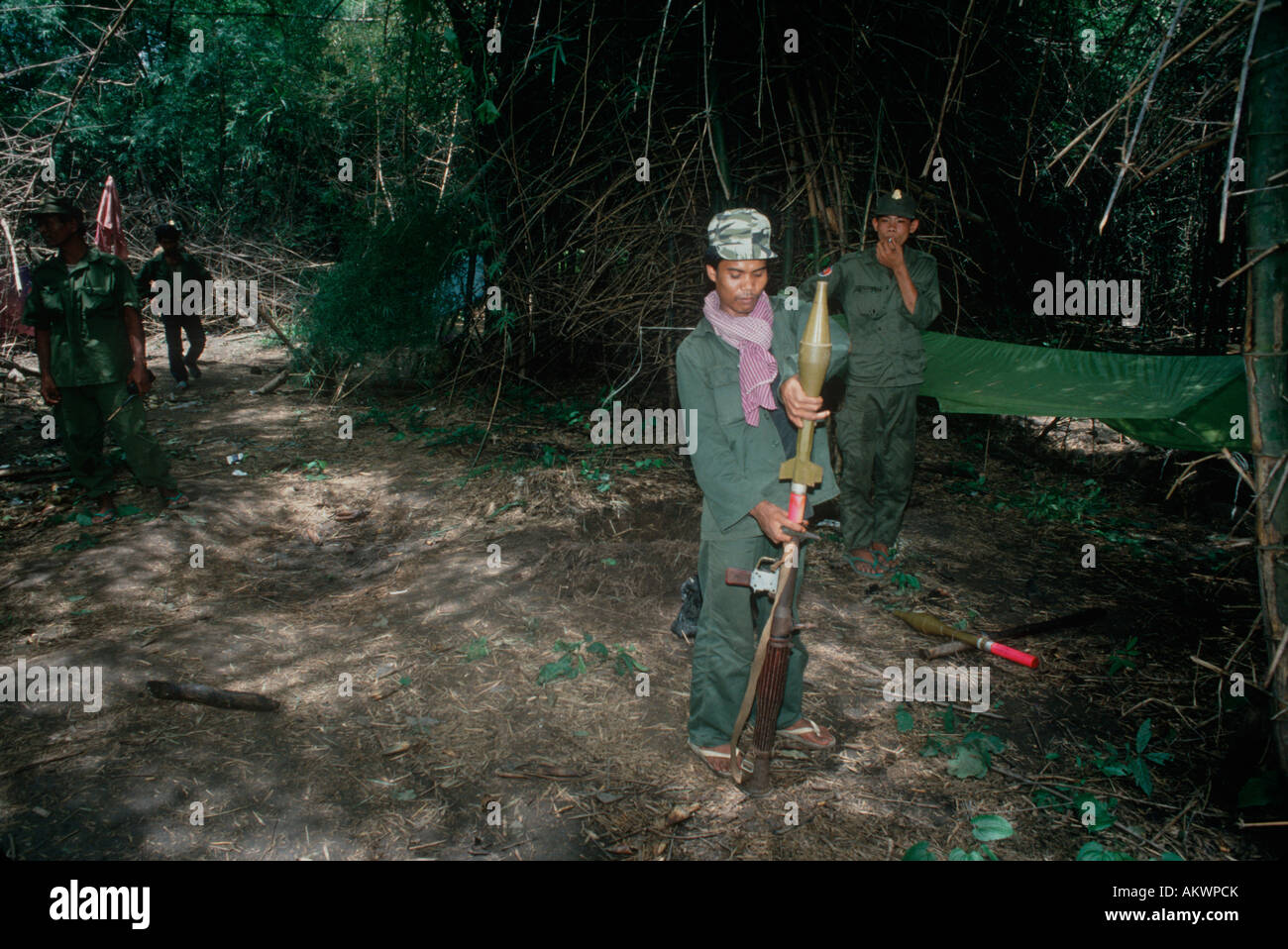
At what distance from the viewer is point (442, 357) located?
7.88 meters

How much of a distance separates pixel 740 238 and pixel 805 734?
1.82m

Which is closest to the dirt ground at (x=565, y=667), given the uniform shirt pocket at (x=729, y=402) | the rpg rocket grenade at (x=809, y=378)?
the rpg rocket grenade at (x=809, y=378)

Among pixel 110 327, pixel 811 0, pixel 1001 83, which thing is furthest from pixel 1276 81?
pixel 110 327

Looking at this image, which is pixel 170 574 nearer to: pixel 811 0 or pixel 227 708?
pixel 227 708

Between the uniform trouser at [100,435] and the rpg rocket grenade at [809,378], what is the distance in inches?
180

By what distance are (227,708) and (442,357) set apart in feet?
17.3

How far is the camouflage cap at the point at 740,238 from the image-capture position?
2.34 m

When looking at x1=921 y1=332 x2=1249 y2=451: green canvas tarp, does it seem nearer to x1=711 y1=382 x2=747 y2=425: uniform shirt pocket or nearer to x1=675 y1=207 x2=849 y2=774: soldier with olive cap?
x1=675 y1=207 x2=849 y2=774: soldier with olive cap

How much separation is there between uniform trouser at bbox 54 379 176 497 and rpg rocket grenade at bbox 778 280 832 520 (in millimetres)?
4561

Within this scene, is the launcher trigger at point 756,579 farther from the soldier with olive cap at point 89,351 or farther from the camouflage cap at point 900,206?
the soldier with olive cap at point 89,351

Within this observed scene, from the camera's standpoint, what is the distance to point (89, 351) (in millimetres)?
4734

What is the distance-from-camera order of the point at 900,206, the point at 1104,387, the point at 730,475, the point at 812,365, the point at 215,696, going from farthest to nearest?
the point at 1104,387, the point at 900,206, the point at 215,696, the point at 730,475, the point at 812,365

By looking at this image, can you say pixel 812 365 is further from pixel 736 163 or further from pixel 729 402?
pixel 736 163

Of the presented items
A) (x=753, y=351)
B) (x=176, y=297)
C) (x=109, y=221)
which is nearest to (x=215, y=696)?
(x=753, y=351)
